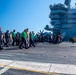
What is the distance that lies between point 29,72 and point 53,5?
89.8m

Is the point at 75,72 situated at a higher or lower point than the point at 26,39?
lower

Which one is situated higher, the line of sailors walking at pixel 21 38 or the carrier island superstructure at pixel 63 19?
the carrier island superstructure at pixel 63 19

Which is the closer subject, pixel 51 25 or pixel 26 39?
pixel 26 39

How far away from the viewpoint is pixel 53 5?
9406 centimetres

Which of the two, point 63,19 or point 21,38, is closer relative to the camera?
point 21,38

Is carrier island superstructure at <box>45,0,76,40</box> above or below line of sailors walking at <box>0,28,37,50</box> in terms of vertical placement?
above

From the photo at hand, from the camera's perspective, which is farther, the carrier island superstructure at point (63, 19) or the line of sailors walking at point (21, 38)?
the carrier island superstructure at point (63, 19)

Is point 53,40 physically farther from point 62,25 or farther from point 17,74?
point 62,25

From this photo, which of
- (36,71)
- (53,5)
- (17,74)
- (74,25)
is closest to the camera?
(17,74)

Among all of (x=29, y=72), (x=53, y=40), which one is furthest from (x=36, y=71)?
(x=53, y=40)

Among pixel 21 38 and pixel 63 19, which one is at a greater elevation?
pixel 63 19

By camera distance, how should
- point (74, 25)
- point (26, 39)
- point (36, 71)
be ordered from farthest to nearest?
point (74, 25)
point (26, 39)
point (36, 71)

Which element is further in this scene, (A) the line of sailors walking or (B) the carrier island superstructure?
(B) the carrier island superstructure

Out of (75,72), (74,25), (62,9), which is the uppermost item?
(62,9)
